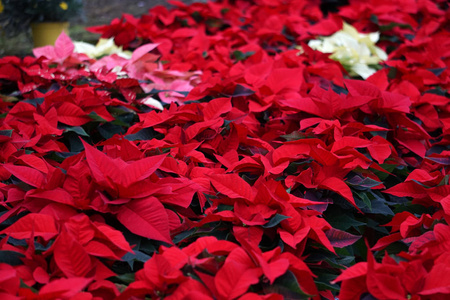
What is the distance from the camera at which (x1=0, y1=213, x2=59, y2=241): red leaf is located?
2.70 ft

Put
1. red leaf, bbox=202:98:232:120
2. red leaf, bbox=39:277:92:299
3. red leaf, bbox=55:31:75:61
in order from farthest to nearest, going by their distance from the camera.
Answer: red leaf, bbox=55:31:75:61 → red leaf, bbox=202:98:232:120 → red leaf, bbox=39:277:92:299

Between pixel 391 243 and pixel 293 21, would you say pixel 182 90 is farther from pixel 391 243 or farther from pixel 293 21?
pixel 293 21

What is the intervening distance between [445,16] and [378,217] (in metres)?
1.92

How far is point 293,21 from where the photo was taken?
2562mm

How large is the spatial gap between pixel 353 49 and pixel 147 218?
1.66 metres

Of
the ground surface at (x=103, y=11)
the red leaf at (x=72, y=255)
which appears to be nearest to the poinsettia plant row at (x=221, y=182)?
the red leaf at (x=72, y=255)

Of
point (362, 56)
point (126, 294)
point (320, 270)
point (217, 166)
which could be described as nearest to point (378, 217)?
point (320, 270)

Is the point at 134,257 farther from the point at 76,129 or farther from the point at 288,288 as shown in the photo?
the point at 76,129

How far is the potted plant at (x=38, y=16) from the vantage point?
2568 mm

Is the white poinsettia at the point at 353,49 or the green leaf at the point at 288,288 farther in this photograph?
the white poinsettia at the point at 353,49

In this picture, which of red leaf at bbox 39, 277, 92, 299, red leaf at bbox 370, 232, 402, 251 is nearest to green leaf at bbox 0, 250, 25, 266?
red leaf at bbox 39, 277, 92, 299

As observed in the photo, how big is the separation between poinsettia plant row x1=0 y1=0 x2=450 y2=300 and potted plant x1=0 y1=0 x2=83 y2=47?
0.88 meters

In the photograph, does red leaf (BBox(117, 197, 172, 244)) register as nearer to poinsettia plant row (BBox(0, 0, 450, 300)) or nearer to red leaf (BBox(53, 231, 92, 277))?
poinsettia plant row (BBox(0, 0, 450, 300))

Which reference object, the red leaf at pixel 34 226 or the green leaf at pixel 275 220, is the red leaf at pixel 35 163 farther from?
the green leaf at pixel 275 220
